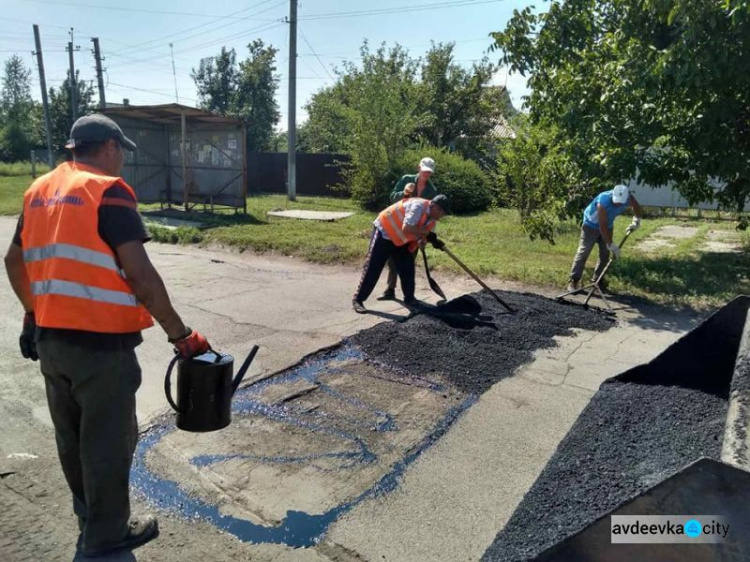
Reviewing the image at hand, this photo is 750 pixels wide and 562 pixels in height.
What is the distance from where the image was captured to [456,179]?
17.1 meters

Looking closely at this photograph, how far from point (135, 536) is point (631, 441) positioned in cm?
253

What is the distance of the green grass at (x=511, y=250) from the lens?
26.2 ft

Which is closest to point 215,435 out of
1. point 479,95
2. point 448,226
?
point 448,226

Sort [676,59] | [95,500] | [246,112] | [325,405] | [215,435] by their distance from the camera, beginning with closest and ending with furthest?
1. [95,500]
2. [215,435]
3. [325,405]
4. [676,59]
5. [246,112]

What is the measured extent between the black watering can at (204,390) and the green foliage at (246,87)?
35.7 metres

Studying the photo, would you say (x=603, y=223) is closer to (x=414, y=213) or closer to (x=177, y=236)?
(x=414, y=213)

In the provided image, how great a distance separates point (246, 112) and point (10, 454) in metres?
35.9

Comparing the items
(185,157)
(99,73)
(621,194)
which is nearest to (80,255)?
(621,194)

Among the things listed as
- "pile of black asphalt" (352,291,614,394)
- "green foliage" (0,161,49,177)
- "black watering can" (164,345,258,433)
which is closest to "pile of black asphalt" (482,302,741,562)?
"pile of black asphalt" (352,291,614,394)

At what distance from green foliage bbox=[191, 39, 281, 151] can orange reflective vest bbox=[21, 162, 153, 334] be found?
3583 centimetres

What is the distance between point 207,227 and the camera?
495 inches

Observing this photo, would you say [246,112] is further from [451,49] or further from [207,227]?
[207,227]

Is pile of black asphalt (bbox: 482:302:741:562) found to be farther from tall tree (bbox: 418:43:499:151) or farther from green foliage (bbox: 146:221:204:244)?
tall tree (bbox: 418:43:499:151)

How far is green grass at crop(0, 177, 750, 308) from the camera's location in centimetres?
798
